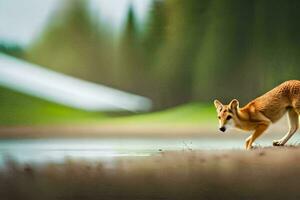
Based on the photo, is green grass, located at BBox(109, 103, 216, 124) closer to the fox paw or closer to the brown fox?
the brown fox

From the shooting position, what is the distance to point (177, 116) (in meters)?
2.06

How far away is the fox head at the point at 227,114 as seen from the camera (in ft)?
6.51

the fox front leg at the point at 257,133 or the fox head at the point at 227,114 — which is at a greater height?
the fox head at the point at 227,114

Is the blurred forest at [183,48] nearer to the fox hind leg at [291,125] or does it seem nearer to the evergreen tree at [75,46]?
the evergreen tree at [75,46]

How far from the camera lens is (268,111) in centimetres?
203

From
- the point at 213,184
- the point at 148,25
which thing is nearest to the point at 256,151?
the point at 213,184

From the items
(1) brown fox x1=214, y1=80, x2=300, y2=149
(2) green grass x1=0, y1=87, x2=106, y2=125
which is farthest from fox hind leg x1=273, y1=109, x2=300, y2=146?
(2) green grass x1=0, y1=87, x2=106, y2=125

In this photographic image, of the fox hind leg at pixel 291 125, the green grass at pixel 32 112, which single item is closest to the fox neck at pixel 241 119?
the fox hind leg at pixel 291 125

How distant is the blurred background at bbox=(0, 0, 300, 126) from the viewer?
81.1 inches

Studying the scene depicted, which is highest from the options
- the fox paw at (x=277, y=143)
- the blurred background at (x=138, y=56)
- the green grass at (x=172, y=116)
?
the blurred background at (x=138, y=56)

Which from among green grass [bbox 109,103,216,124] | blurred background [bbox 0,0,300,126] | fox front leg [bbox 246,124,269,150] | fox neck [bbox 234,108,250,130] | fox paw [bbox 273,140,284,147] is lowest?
fox paw [bbox 273,140,284,147]

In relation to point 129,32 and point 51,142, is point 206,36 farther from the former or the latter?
point 51,142

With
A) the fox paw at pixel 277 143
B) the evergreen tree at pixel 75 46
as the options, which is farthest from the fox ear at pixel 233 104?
the evergreen tree at pixel 75 46

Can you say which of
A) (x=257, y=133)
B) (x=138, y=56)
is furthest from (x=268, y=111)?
(x=138, y=56)
